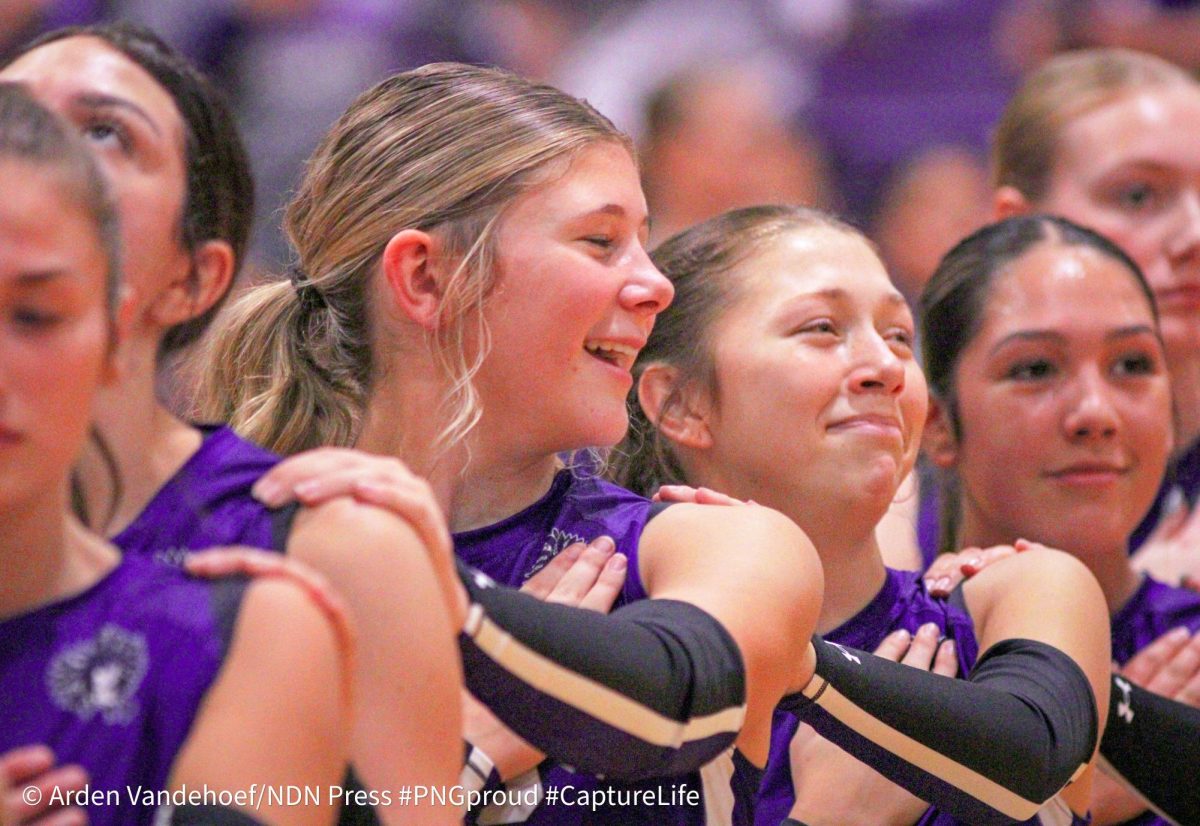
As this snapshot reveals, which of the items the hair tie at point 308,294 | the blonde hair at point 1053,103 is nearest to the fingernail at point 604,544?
the hair tie at point 308,294

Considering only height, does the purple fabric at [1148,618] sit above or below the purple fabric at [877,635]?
below

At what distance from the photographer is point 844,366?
2246 millimetres

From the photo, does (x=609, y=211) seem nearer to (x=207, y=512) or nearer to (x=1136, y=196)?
(x=207, y=512)

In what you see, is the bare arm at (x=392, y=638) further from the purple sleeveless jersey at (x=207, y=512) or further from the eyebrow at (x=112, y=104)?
the eyebrow at (x=112, y=104)

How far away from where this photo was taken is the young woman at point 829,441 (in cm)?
217

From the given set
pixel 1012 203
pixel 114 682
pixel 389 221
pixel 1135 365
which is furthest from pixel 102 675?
pixel 1012 203

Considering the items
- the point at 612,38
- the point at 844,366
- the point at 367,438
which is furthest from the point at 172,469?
the point at 612,38

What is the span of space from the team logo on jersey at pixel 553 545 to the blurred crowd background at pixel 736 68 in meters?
3.30

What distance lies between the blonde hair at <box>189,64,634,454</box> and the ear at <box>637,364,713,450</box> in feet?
1.37

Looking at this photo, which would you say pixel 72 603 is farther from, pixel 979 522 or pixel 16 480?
pixel 979 522

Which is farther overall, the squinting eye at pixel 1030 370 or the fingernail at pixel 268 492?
the squinting eye at pixel 1030 370

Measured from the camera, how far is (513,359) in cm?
199

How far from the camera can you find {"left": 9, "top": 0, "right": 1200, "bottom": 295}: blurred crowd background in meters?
5.56

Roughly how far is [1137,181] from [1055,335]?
1055 mm
